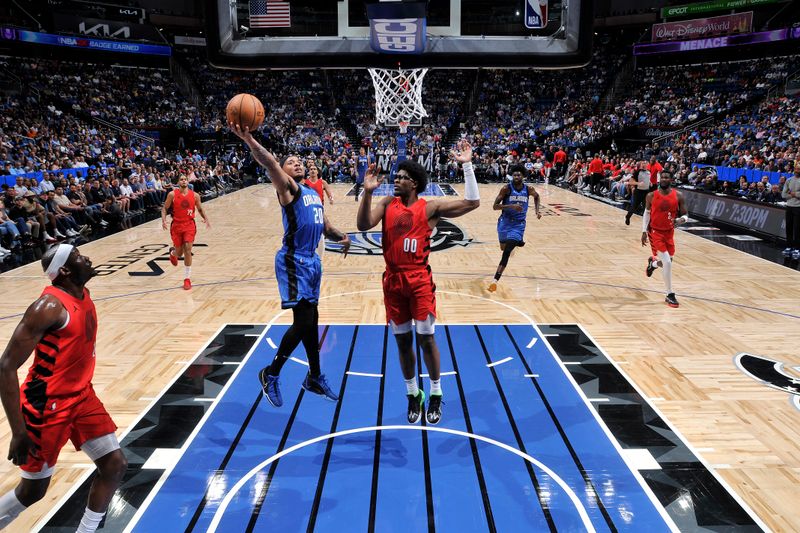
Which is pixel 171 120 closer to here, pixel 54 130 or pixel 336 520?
pixel 54 130

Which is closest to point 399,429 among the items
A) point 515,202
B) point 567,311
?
point 567,311

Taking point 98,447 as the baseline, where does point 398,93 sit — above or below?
above

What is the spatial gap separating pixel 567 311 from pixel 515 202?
165cm

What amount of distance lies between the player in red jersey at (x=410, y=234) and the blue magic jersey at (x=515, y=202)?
3.96m

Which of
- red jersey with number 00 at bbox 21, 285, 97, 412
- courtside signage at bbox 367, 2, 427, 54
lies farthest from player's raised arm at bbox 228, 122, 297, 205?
courtside signage at bbox 367, 2, 427, 54

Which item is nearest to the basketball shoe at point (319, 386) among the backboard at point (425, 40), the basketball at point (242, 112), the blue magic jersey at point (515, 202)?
the basketball at point (242, 112)

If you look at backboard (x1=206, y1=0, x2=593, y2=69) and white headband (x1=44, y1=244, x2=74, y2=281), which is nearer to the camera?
white headband (x1=44, y1=244, x2=74, y2=281)

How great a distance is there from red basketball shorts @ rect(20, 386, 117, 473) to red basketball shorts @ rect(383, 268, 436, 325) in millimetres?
1970

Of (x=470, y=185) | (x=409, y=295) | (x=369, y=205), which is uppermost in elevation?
(x=470, y=185)

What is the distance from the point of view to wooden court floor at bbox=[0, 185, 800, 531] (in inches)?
173

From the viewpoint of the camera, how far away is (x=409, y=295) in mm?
4301

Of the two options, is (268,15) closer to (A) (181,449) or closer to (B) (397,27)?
(B) (397,27)

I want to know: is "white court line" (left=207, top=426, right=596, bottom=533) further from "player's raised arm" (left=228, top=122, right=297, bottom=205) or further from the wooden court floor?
"player's raised arm" (left=228, top=122, right=297, bottom=205)

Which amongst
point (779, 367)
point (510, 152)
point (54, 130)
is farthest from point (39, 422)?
point (510, 152)
